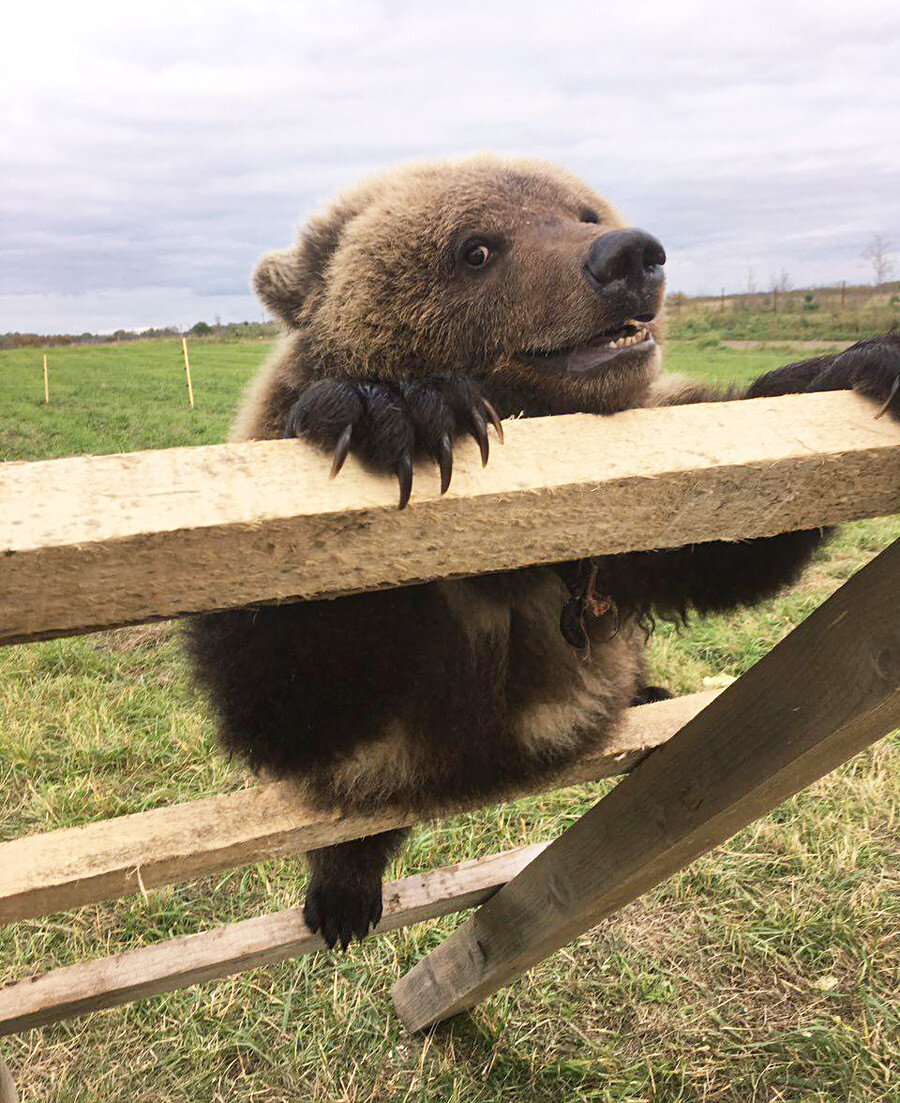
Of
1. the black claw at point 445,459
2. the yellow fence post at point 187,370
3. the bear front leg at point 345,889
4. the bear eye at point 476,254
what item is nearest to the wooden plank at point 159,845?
the bear front leg at point 345,889

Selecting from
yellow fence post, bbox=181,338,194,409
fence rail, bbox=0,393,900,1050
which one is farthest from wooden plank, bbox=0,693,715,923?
yellow fence post, bbox=181,338,194,409

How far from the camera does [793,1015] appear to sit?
10.00 feet

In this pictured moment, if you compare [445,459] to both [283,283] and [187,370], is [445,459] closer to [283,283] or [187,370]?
[283,283]

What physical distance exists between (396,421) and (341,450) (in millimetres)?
197

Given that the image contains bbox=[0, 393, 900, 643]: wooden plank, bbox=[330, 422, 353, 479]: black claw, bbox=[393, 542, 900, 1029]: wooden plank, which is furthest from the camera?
bbox=[393, 542, 900, 1029]: wooden plank

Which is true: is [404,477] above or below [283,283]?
below

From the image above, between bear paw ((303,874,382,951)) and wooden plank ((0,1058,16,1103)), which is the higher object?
bear paw ((303,874,382,951))

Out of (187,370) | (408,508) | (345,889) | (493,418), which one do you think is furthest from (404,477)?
(187,370)

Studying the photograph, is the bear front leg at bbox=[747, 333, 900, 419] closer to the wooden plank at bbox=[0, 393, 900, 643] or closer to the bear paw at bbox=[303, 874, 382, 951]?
the wooden plank at bbox=[0, 393, 900, 643]

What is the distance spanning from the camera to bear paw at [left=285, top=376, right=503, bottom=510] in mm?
1011

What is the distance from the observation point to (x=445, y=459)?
1002mm

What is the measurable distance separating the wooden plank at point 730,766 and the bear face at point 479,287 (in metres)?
0.76

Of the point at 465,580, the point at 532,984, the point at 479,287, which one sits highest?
the point at 479,287

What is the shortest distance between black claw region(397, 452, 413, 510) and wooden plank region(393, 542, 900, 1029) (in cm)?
67
